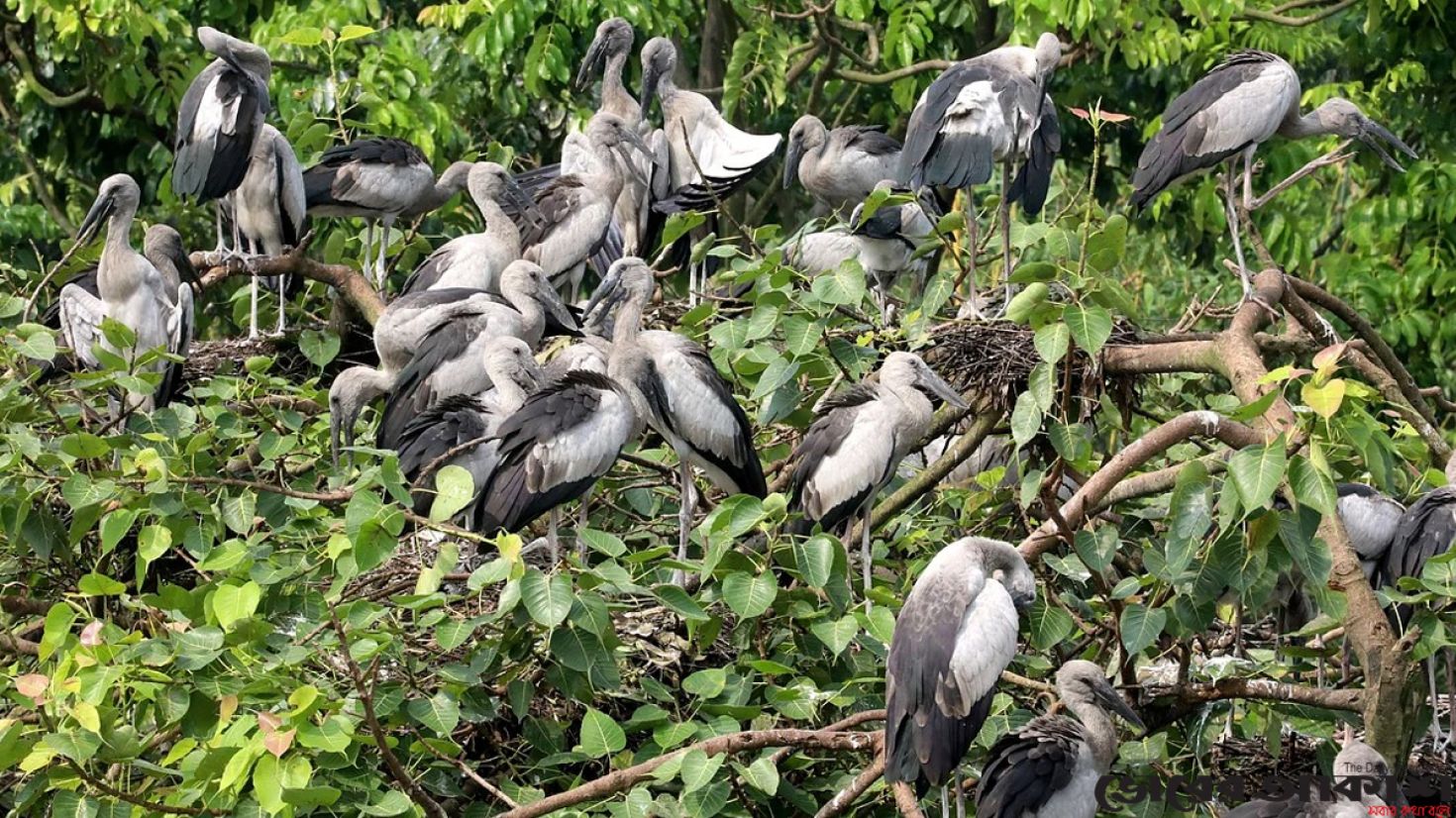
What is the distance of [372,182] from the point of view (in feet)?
29.3

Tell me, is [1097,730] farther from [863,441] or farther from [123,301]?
[123,301]

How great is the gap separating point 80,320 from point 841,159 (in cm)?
352

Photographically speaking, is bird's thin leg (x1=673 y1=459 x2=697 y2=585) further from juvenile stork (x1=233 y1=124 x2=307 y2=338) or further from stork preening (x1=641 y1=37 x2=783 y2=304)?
juvenile stork (x1=233 y1=124 x2=307 y2=338)

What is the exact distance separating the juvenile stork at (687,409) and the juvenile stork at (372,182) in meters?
2.34

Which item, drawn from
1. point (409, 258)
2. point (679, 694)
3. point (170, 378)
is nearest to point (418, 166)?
point (409, 258)

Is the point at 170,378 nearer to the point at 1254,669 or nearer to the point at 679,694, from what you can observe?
the point at 679,694

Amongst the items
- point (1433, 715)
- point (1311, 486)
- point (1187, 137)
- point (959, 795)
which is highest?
point (1311, 486)

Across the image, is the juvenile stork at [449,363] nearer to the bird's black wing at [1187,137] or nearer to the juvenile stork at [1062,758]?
the bird's black wing at [1187,137]

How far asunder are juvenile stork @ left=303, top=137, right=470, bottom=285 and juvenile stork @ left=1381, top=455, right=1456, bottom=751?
447 cm

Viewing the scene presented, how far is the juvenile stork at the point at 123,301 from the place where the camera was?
7.90m

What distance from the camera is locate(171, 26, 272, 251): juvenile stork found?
8453 millimetres

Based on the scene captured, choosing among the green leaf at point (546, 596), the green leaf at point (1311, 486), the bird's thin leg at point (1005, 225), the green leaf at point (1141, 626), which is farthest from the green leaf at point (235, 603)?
the bird's thin leg at point (1005, 225)

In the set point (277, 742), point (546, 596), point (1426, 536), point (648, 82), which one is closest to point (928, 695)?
point (546, 596)

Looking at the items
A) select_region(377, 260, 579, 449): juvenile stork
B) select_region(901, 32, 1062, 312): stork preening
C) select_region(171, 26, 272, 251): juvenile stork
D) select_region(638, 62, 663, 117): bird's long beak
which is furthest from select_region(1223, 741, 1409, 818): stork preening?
select_region(638, 62, 663, 117): bird's long beak
